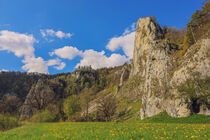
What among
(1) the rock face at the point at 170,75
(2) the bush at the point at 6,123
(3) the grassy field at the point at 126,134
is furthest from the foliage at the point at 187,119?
(2) the bush at the point at 6,123

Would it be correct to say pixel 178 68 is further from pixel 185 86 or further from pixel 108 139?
pixel 108 139

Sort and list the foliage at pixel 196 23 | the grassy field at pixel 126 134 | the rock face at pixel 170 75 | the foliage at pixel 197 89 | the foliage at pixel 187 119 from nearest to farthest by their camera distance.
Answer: the grassy field at pixel 126 134 < the foliage at pixel 187 119 < the foliage at pixel 197 89 < the rock face at pixel 170 75 < the foliage at pixel 196 23

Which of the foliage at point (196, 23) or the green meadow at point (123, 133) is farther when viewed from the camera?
the foliage at point (196, 23)

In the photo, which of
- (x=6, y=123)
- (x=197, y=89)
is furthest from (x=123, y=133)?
(x=6, y=123)

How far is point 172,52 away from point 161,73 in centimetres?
801

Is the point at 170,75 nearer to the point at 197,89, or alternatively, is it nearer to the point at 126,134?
the point at 197,89

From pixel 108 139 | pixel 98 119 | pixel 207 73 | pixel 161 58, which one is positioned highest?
pixel 161 58

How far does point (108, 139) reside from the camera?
757 centimetres

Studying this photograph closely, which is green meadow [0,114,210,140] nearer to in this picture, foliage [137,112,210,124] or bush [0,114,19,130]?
foliage [137,112,210,124]

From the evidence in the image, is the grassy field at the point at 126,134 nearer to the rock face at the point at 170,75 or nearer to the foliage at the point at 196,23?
the rock face at the point at 170,75

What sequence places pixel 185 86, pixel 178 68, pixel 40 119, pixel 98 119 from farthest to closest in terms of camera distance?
pixel 98 119, pixel 40 119, pixel 178 68, pixel 185 86

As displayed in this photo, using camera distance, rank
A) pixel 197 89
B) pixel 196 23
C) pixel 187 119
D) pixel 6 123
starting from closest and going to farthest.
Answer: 1. pixel 187 119
2. pixel 197 89
3. pixel 6 123
4. pixel 196 23

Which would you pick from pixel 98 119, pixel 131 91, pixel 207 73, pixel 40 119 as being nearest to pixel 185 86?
pixel 207 73

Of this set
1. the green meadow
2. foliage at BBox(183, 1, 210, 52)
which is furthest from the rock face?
the green meadow
